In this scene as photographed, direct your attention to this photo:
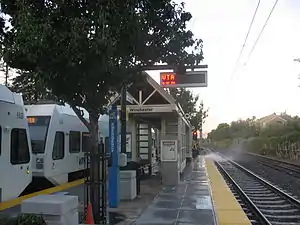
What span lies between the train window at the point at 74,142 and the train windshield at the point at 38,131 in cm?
207

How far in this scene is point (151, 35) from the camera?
9383 millimetres

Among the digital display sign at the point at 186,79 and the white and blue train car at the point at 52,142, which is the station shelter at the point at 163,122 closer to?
the digital display sign at the point at 186,79

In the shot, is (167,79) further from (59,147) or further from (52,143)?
(59,147)

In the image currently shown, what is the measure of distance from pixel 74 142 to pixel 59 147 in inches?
70.3

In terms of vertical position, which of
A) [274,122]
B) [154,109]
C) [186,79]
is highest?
[274,122]

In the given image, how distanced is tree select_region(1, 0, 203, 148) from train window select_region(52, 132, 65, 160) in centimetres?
746

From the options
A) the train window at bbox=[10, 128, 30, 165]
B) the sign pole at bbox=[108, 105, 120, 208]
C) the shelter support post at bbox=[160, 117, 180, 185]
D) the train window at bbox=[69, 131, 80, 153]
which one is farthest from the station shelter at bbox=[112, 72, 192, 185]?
the train window at bbox=[10, 128, 30, 165]

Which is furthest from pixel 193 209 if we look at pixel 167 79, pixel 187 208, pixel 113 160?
pixel 167 79

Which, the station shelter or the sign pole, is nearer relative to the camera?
the sign pole

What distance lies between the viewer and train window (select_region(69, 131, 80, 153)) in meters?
18.4

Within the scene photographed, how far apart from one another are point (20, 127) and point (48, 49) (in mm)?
5606

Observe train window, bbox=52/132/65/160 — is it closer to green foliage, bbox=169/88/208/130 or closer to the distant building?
green foliage, bbox=169/88/208/130

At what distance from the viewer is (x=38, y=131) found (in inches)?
641

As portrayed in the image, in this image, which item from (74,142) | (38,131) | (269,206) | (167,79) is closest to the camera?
(269,206)
